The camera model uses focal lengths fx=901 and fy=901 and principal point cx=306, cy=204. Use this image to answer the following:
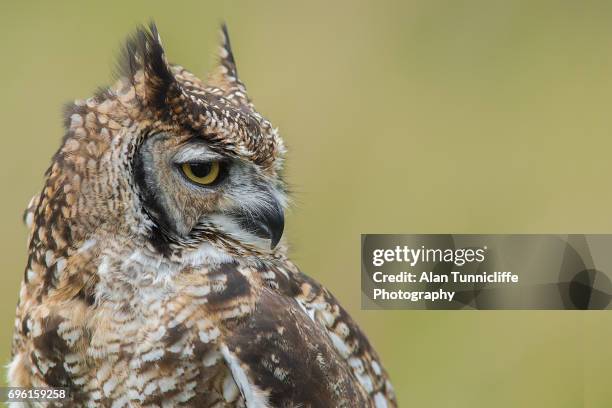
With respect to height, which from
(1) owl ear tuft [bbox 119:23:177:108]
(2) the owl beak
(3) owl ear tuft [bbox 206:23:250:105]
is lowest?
(2) the owl beak

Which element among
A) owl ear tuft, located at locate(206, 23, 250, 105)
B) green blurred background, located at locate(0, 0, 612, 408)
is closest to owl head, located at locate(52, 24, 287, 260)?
owl ear tuft, located at locate(206, 23, 250, 105)

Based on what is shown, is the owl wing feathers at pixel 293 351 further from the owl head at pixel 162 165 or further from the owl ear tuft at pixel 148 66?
the owl ear tuft at pixel 148 66

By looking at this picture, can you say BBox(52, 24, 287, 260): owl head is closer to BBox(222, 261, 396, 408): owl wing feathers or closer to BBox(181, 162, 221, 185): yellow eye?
BBox(181, 162, 221, 185): yellow eye

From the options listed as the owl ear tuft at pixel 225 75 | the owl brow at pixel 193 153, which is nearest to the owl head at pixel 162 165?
the owl brow at pixel 193 153

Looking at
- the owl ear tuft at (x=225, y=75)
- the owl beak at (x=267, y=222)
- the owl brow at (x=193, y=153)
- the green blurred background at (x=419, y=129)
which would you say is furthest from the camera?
the green blurred background at (x=419, y=129)

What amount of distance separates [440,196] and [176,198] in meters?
1.94

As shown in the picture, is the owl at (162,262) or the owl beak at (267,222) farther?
the owl beak at (267,222)

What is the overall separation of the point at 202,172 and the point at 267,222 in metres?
0.24

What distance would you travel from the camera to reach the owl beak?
83.2 inches

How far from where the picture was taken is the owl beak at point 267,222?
6.93ft

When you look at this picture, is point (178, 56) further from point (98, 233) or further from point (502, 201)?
point (502, 201)

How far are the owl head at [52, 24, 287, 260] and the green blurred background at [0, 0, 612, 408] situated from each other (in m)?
1.05

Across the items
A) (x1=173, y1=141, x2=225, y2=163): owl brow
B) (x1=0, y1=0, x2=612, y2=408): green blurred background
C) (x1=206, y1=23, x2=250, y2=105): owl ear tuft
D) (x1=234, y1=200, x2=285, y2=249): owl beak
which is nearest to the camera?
(x1=173, y1=141, x2=225, y2=163): owl brow

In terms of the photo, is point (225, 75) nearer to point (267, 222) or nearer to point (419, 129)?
point (267, 222)
